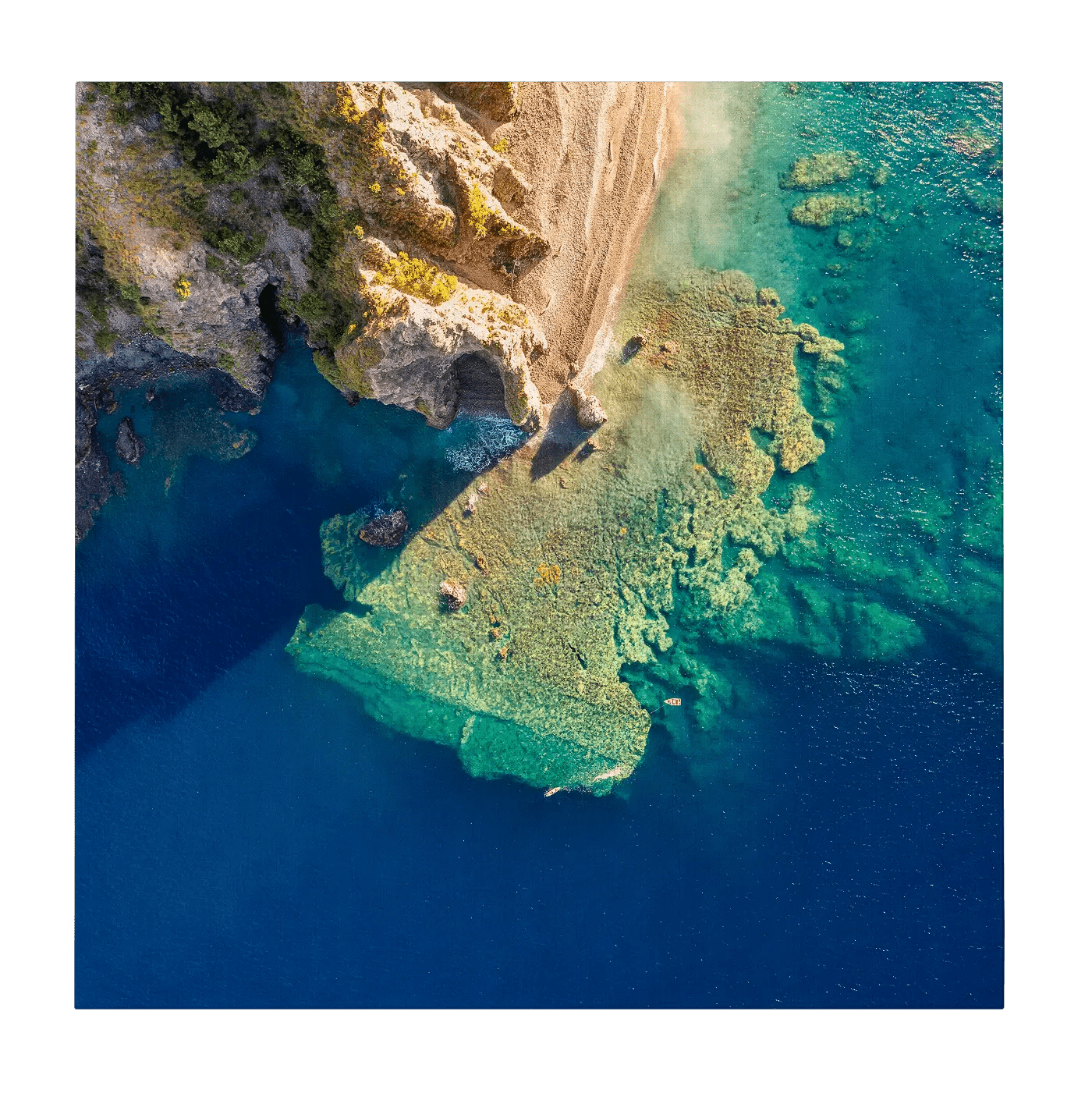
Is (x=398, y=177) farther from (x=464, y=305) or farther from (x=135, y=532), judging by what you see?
(x=135, y=532)

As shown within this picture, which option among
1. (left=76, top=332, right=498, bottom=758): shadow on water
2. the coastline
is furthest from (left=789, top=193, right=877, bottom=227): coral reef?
(left=76, top=332, right=498, bottom=758): shadow on water

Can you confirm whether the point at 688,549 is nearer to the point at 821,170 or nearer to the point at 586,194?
the point at 586,194

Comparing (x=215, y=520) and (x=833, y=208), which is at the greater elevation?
(x=833, y=208)

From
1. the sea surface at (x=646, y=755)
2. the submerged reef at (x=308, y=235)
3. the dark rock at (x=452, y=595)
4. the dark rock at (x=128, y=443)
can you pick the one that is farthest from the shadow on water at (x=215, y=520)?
the dark rock at (x=452, y=595)

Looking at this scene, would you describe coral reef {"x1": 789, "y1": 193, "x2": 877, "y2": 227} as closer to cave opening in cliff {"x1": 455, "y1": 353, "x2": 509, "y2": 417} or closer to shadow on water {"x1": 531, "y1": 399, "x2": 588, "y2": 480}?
shadow on water {"x1": 531, "y1": 399, "x2": 588, "y2": 480}

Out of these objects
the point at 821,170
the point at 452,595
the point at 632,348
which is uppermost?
the point at 821,170

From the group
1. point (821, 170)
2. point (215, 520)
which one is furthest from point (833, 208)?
point (215, 520)

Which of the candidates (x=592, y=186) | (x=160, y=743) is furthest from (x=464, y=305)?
(x=160, y=743)
